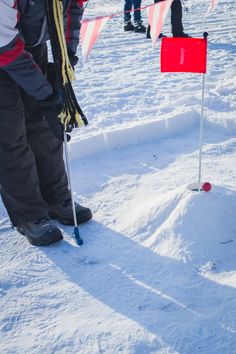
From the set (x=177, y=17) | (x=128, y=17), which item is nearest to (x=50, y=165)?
(x=177, y=17)

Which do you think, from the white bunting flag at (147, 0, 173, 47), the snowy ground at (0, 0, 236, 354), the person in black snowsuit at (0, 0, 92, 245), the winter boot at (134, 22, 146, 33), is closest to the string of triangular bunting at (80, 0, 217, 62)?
the white bunting flag at (147, 0, 173, 47)

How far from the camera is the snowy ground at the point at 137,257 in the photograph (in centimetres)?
179

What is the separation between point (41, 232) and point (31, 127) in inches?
25.5

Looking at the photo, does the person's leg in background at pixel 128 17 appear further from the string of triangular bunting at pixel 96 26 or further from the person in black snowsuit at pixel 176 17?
the string of triangular bunting at pixel 96 26

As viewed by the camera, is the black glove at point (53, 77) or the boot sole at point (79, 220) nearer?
the black glove at point (53, 77)

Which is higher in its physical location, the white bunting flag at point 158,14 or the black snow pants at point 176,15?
the white bunting flag at point 158,14

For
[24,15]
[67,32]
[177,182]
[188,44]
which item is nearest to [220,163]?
[177,182]

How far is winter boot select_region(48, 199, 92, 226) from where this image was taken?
2650mm

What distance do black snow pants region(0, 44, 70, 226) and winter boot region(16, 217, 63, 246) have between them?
0.12 feet

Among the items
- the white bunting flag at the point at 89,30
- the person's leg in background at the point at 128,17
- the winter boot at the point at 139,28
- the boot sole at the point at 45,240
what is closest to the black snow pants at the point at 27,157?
the boot sole at the point at 45,240

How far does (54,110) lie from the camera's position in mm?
2348

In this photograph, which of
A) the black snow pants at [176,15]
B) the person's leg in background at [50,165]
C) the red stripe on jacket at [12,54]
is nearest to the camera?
the red stripe on jacket at [12,54]

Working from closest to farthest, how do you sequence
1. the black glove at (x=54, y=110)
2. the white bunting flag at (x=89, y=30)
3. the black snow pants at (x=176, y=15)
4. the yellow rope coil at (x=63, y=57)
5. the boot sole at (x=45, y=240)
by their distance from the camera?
the yellow rope coil at (x=63, y=57)
the black glove at (x=54, y=110)
the boot sole at (x=45, y=240)
the white bunting flag at (x=89, y=30)
the black snow pants at (x=176, y=15)

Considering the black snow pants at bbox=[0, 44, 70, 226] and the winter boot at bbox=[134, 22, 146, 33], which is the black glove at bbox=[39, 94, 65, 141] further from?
the winter boot at bbox=[134, 22, 146, 33]
